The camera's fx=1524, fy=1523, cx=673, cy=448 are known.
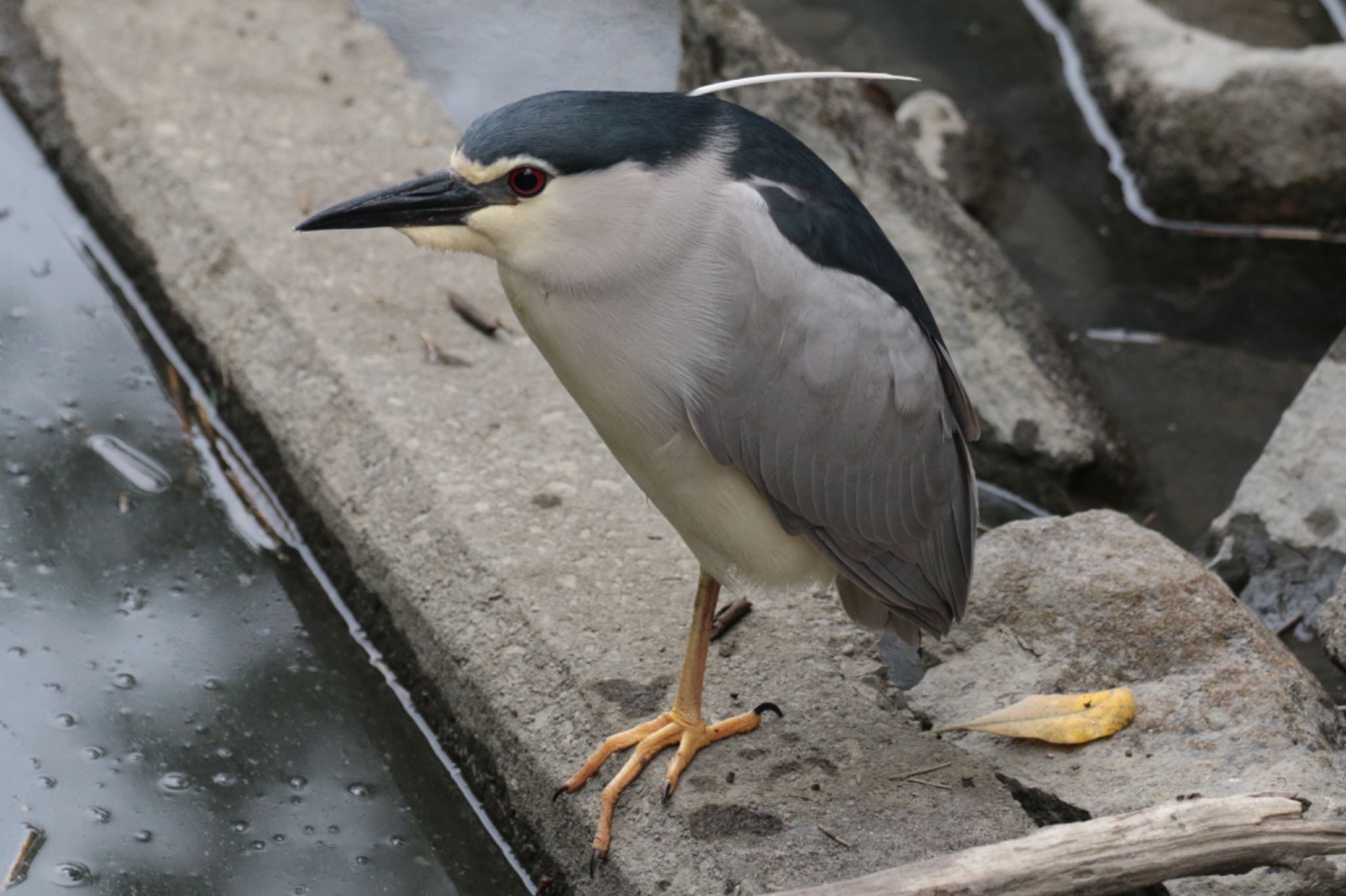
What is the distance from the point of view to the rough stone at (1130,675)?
9.27ft

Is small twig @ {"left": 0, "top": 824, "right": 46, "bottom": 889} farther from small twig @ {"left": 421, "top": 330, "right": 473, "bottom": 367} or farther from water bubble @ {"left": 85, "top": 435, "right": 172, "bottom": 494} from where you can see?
small twig @ {"left": 421, "top": 330, "right": 473, "bottom": 367}

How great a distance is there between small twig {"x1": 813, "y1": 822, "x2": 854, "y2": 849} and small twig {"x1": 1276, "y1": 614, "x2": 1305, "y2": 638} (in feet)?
5.21

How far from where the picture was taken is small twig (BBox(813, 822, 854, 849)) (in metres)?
2.71

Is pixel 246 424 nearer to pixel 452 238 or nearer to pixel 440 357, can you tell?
pixel 440 357

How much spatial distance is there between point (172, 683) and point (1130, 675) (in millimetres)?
2030

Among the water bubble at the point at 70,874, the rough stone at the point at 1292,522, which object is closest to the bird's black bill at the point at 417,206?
the water bubble at the point at 70,874

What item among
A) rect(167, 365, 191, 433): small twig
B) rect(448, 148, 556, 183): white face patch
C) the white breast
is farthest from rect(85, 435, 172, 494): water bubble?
rect(448, 148, 556, 183): white face patch

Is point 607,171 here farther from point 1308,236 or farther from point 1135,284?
point 1308,236

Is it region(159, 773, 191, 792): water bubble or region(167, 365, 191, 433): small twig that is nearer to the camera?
region(159, 773, 191, 792): water bubble

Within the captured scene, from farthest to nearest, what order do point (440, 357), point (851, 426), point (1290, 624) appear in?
point (440, 357), point (1290, 624), point (851, 426)

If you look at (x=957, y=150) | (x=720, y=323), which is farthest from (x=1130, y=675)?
(x=957, y=150)

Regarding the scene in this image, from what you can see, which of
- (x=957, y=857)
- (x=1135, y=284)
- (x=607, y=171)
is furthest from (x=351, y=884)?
(x=1135, y=284)

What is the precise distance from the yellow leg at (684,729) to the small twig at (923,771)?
1.10 ft

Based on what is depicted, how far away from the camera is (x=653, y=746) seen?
2.91m
